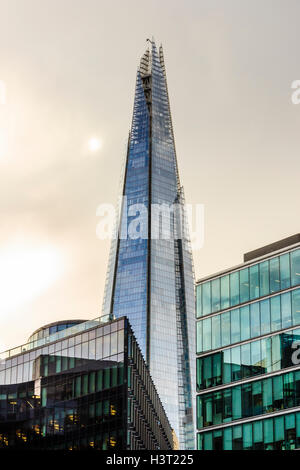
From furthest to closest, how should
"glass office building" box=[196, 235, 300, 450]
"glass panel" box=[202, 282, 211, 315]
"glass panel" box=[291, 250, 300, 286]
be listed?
"glass panel" box=[202, 282, 211, 315], "glass panel" box=[291, 250, 300, 286], "glass office building" box=[196, 235, 300, 450]

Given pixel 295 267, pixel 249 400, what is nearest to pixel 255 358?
pixel 249 400

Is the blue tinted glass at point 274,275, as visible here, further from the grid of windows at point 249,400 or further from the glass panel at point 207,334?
the grid of windows at point 249,400

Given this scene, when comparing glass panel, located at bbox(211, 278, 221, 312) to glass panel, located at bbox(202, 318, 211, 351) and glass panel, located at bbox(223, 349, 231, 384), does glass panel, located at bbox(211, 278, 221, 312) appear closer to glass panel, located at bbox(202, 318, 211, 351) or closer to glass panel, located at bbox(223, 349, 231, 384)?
glass panel, located at bbox(202, 318, 211, 351)

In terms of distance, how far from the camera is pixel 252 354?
88.8 metres

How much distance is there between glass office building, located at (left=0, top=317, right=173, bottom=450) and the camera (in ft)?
349

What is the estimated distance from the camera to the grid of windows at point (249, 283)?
89.1 m

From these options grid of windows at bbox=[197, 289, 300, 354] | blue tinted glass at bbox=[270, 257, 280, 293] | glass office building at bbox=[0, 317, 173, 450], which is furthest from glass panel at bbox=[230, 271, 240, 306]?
glass office building at bbox=[0, 317, 173, 450]

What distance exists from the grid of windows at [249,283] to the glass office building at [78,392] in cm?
1750

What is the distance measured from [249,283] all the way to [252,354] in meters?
7.79

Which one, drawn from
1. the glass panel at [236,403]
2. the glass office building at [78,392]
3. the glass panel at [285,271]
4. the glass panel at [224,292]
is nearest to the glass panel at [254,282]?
the glass panel at [285,271]

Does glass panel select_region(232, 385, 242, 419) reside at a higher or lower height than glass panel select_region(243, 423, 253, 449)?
higher
